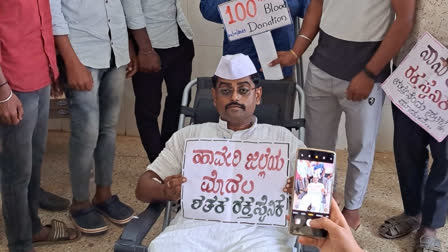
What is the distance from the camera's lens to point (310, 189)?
1673mm

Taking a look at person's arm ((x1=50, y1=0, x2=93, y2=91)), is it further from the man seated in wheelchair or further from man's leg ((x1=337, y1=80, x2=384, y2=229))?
→ man's leg ((x1=337, y1=80, x2=384, y2=229))

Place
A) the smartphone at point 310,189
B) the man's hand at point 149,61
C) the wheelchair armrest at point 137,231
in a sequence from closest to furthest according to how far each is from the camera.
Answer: the smartphone at point 310,189 < the wheelchair armrest at point 137,231 < the man's hand at point 149,61

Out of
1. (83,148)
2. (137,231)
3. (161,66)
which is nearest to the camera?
(137,231)

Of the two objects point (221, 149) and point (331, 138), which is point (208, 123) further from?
point (331, 138)

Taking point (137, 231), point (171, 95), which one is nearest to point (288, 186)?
point (137, 231)

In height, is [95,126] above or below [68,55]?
below

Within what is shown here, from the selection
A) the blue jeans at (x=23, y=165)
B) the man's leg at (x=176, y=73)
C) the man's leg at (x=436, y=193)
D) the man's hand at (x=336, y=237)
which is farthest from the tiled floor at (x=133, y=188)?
the man's hand at (x=336, y=237)

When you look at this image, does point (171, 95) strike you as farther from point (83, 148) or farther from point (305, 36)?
point (305, 36)

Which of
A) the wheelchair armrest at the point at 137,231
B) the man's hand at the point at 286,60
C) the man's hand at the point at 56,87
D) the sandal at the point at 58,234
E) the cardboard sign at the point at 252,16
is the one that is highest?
the cardboard sign at the point at 252,16

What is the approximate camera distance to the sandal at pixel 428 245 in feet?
9.27

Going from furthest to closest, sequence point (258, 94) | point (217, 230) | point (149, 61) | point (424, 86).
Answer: point (149, 61), point (424, 86), point (258, 94), point (217, 230)

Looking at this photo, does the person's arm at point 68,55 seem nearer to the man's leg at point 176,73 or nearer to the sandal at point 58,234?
the man's leg at point 176,73

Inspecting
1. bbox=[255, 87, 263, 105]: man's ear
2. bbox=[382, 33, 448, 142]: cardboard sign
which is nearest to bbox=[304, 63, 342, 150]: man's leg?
bbox=[382, 33, 448, 142]: cardboard sign

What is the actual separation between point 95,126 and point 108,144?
210 millimetres
